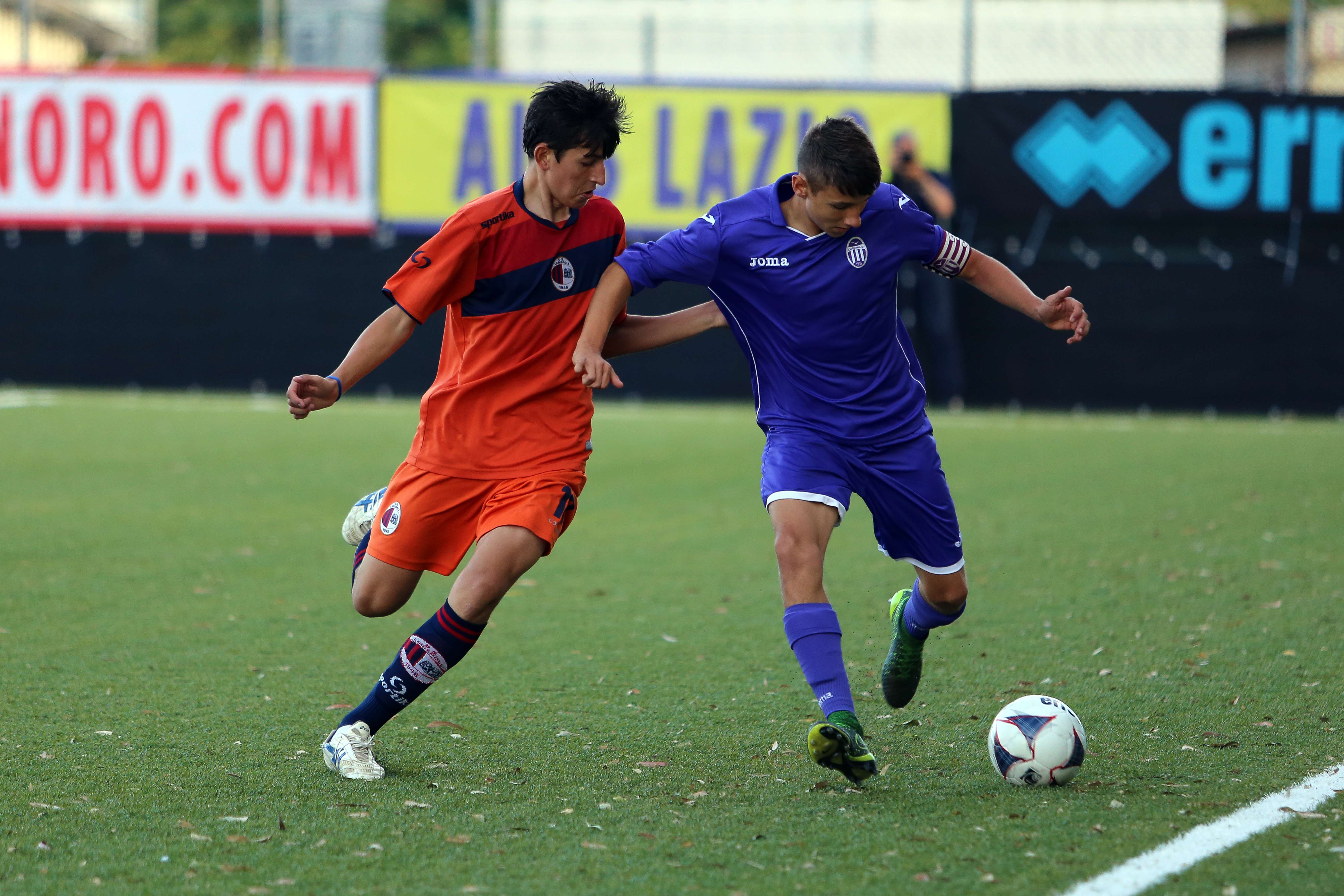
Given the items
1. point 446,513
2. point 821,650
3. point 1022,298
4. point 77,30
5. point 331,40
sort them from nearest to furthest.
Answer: point 821,650 → point 446,513 → point 1022,298 → point 331,40 → point 77,30

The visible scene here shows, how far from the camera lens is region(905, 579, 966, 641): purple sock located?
466cm

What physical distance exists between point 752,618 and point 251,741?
2454 mm

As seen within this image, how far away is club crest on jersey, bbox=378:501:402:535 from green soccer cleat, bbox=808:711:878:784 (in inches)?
52.8

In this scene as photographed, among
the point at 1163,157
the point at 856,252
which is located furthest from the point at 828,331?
the point at 1163,157

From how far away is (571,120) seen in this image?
13.6 ft

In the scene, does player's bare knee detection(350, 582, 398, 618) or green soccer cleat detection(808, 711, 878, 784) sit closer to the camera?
green soccer cleat detection(808, 711, 878, 784)

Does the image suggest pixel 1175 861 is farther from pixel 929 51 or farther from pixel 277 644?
pixel 929 51

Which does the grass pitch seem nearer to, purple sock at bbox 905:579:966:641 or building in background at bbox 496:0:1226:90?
purple sock at bbox 905:579:966:641

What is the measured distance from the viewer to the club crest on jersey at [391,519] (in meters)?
4.28

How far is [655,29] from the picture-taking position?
55.5 feet

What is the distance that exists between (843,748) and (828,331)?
1.29 metres

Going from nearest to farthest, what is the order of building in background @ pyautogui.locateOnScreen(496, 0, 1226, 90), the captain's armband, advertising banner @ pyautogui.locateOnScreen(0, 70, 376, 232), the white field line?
the white field line
the captain's armband
advertising banner @ pyautogui.locateOnScreen(0, 70, 376, 232)
building in background @ pyautogui.locateOnScreen(496, 0, 1226, 90)

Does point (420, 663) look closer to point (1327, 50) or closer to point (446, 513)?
point (446, 513)

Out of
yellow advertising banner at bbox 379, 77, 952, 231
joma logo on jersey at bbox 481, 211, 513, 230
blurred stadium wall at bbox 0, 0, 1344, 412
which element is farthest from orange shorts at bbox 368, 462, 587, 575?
yellow advertising banner at bbox 379, 77, 952, 231
